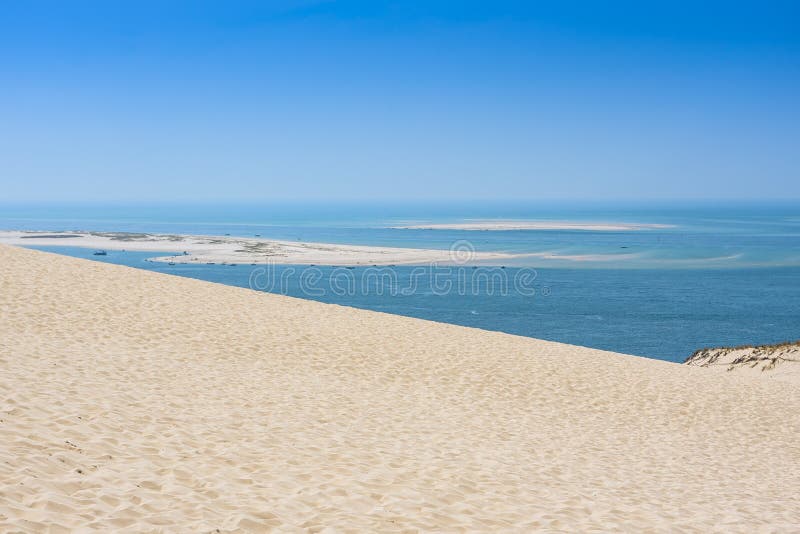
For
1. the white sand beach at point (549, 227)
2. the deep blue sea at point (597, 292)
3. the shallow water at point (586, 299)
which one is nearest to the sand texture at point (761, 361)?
the shallow water at point (586, 299)

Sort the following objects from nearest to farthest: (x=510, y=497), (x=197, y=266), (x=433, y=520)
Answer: (x=433, y=520) < (x=510, y=497) < (x=197, y=266)

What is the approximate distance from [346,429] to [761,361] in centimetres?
1968

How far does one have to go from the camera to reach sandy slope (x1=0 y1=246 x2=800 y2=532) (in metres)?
6.83

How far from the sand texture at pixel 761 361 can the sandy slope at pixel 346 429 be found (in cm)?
358

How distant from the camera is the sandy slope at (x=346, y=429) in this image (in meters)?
6.83

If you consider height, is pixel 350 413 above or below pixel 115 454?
below

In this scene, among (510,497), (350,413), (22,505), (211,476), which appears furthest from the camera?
(350,413)

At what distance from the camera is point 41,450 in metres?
7.15

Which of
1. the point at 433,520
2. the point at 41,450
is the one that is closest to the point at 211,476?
the point at 41,450

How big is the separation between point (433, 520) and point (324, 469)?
1.83 metres

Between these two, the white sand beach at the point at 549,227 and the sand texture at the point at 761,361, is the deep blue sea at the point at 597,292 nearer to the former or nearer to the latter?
the sand texture at the point at 761,361

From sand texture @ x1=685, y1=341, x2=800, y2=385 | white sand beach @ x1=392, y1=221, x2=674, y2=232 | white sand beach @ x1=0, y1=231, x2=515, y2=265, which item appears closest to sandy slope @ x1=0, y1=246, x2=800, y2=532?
sand texture @ x1=685, y1=341, x2=800, y2=385

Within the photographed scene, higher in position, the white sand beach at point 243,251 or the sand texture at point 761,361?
the white sand beach at point 243,251

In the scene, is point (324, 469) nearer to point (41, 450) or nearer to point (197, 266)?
point (41, 450)
